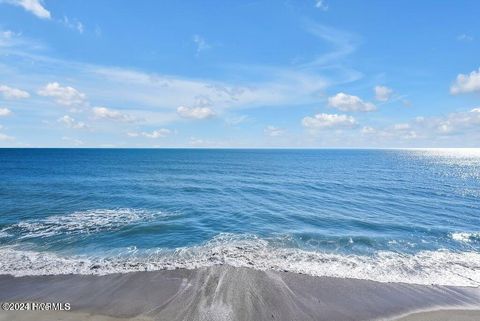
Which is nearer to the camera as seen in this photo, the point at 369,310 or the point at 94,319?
the point at 94,319

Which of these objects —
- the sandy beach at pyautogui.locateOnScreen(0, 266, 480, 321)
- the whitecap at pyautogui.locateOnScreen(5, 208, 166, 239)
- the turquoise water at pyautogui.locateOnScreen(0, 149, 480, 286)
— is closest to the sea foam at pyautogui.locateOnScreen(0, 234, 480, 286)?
the turquoise water at pyautogui.locateOnScreen(0, 149, 480, 286)

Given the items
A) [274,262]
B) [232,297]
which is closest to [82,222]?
[232,297]

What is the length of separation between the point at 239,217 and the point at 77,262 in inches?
582

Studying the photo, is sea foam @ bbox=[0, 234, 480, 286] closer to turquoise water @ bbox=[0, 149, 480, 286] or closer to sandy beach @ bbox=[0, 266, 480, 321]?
turquoise water @ bbox=[0, 149, 480, 286]

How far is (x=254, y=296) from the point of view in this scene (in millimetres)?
12688

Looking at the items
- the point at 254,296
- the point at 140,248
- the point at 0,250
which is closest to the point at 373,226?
the point at 254,296

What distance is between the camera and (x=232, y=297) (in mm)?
12531

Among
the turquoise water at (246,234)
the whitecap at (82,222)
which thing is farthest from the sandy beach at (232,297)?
the whitecap at (82,222)

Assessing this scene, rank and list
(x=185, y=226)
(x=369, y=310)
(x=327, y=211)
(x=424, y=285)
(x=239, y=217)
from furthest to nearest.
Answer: (x=327, y=211) → (x=239, y=217) → (x=185, y=226) → (x=424, y=285) → (x=369, y=310)

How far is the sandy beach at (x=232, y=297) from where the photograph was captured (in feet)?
37.3

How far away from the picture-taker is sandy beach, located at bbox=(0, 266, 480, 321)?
1136 cm

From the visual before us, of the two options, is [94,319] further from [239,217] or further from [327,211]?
[327,211]

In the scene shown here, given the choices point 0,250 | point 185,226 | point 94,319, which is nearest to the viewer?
point 94,319

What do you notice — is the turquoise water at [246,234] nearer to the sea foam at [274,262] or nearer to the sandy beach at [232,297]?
the sea foam at [274,262]
